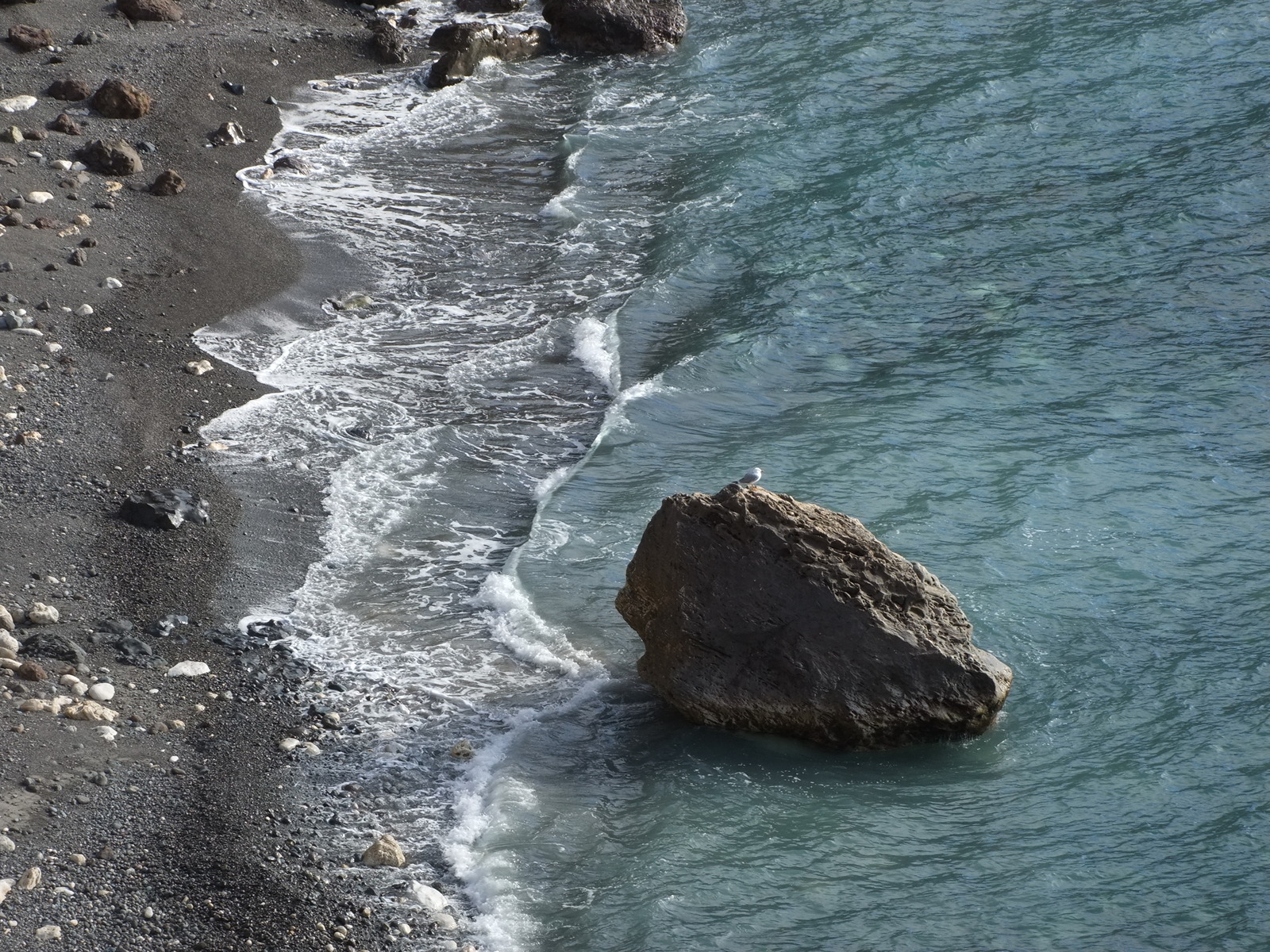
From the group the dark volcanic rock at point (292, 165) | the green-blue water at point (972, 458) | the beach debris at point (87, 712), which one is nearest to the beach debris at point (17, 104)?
the dark volcanic rock at point (292, 165)

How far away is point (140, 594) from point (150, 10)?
16.3m

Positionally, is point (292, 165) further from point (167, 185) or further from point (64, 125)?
point (64, 125)

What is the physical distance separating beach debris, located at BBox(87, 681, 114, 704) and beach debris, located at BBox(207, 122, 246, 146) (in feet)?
42.8

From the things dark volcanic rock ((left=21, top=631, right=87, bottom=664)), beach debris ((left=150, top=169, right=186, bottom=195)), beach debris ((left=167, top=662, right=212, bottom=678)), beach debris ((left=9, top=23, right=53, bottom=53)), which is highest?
beach debris ((left=9, top=23, right=53, bottom=53))

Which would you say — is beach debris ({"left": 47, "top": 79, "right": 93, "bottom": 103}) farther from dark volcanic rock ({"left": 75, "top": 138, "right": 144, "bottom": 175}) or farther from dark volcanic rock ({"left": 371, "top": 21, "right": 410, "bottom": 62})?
dark volcanic rock ({"left": 371, "top": 21, "right": 410, "bottom": 62})

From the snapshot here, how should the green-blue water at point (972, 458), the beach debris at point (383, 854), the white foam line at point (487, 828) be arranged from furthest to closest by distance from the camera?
the beach debris at point (383, 854)
the green-blue water at point (972, 458)
the white foam line at point (487, 828)

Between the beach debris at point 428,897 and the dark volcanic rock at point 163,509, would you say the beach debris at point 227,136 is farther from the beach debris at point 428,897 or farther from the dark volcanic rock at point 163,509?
the beach debris at point 428,897

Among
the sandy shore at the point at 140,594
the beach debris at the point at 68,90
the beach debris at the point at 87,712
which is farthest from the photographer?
the beach debris at the point at 68,90

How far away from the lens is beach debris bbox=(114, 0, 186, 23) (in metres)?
23.3

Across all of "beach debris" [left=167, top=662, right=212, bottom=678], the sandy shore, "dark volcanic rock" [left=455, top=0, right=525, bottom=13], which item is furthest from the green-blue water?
"dark volcanic rock" [left=455, top=0, right=525, bottom=13]

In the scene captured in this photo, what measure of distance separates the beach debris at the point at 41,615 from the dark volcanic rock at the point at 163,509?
1647 mm

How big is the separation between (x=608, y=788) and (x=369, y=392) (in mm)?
6871

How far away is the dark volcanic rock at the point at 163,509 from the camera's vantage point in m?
11.6

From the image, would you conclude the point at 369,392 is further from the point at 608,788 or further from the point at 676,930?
the point at 676,930
